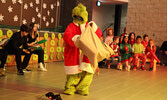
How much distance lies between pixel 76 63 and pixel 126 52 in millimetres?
3984

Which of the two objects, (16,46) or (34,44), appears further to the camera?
(34,44)

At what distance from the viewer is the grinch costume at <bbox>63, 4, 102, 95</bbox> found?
3.77 m

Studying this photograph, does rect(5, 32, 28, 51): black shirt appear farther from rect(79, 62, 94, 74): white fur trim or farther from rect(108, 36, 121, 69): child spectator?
rect(108, 36, 121, 69): child spectator

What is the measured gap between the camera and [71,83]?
12.5ft

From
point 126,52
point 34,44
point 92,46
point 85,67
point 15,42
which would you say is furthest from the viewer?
point 126,52

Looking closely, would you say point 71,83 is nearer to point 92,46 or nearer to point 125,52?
point 92,46

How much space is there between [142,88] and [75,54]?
1763 millimetres

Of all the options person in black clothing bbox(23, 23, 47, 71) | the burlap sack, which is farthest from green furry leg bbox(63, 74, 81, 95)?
person in black clothing bbox(23, 23, 47, 71)

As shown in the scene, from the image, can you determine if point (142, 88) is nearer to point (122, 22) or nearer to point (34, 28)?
point (34, 28)

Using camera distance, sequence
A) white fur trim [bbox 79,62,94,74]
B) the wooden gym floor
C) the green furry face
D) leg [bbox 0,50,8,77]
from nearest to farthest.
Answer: the wooden gym floor, white fur trim [bbox 79,62,94,74], the green furry face, leg [bbox 0,50,8,77]

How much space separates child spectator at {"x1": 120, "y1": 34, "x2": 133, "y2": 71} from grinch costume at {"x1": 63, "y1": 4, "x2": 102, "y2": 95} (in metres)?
3.75

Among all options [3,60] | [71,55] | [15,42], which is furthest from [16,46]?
[71,55]

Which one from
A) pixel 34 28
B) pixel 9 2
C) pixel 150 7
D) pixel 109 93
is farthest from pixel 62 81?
pixel 150 7

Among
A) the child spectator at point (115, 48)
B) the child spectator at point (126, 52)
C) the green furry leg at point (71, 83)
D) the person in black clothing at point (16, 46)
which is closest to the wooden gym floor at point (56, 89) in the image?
the green furry leg at point (71, 83)
